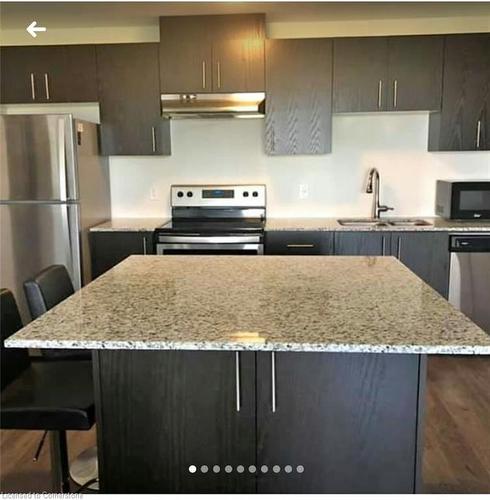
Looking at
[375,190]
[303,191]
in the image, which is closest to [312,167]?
[303,191]

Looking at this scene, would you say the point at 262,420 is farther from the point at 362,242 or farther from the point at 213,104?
the point at 213,104

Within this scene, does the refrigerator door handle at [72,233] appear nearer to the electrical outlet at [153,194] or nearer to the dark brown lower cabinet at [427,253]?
the electrical outlet at [153,194]

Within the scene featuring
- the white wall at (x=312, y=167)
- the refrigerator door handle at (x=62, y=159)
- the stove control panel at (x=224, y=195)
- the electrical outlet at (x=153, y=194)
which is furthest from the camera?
the electrical outlet at (x=153, y=194)

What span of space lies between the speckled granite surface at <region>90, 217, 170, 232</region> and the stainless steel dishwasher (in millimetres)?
2120

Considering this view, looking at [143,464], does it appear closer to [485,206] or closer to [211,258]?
[211,258]

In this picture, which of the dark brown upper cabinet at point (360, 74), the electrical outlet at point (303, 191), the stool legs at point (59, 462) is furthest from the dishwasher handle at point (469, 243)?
the stool legs at point (59, 462)

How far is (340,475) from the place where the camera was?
1574 mm

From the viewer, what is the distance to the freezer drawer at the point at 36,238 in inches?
139

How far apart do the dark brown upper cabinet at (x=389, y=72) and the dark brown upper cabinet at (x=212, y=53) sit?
0.60 m

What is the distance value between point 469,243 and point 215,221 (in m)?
1.86

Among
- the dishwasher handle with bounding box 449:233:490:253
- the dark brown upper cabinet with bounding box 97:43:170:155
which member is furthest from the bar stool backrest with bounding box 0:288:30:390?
the dishwasher handle with bounding box 449:233:490:253

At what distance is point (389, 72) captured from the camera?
3.69m

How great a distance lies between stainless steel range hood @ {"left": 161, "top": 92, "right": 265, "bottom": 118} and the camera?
3748 millimetres

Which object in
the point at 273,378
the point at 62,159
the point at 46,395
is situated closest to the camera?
the point at 273,378
